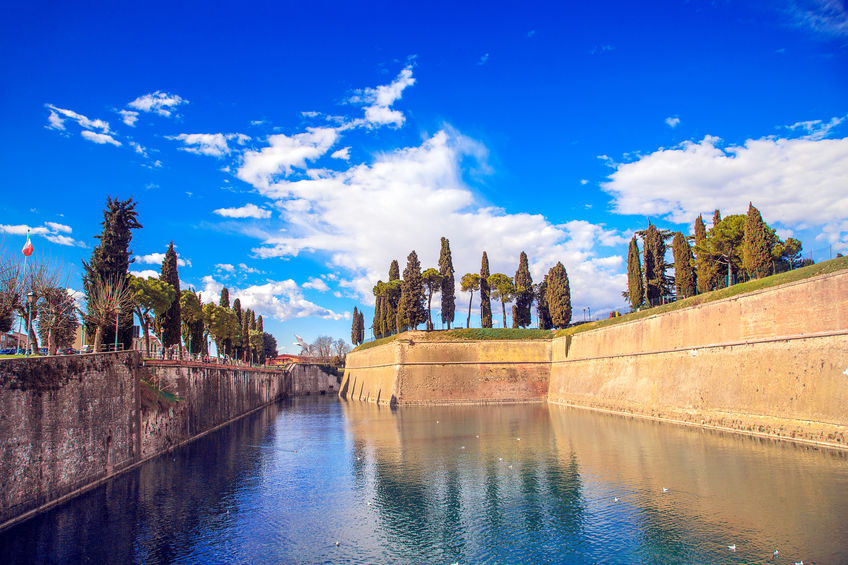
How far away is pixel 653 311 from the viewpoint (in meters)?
31.3

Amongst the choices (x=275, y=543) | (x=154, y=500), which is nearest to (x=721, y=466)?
(x=275, y=543)

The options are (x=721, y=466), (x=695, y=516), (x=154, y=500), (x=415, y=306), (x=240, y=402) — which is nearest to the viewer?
(x=695, y=516)

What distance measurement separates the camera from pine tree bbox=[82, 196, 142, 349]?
2334cm

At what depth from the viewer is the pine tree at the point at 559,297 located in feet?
160

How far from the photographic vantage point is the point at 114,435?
17.1 metres

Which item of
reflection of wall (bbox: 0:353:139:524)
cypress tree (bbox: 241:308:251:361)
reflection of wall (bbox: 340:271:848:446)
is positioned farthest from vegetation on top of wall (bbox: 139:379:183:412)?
cypress tree (bbox: 241:308:251:361)

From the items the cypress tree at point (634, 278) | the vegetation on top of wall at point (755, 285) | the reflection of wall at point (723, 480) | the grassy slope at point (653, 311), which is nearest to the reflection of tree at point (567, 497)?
the reflection of wall at point (723, 480)

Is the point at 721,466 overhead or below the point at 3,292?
below

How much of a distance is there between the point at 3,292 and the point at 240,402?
2239cm

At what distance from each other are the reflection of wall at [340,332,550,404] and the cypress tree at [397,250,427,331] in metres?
5.58

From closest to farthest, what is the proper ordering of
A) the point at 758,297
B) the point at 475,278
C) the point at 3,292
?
the point at 3,292
the point at 758,297
the point at 475,278

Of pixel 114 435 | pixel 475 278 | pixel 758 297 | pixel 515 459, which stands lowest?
pixel 515 459

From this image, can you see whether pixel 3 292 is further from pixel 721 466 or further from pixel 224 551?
pixel 721 466

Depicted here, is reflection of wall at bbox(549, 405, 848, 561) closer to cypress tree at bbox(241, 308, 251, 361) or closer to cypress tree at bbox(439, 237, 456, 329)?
cypress tree at bbox(439, 237, 456, 329)
